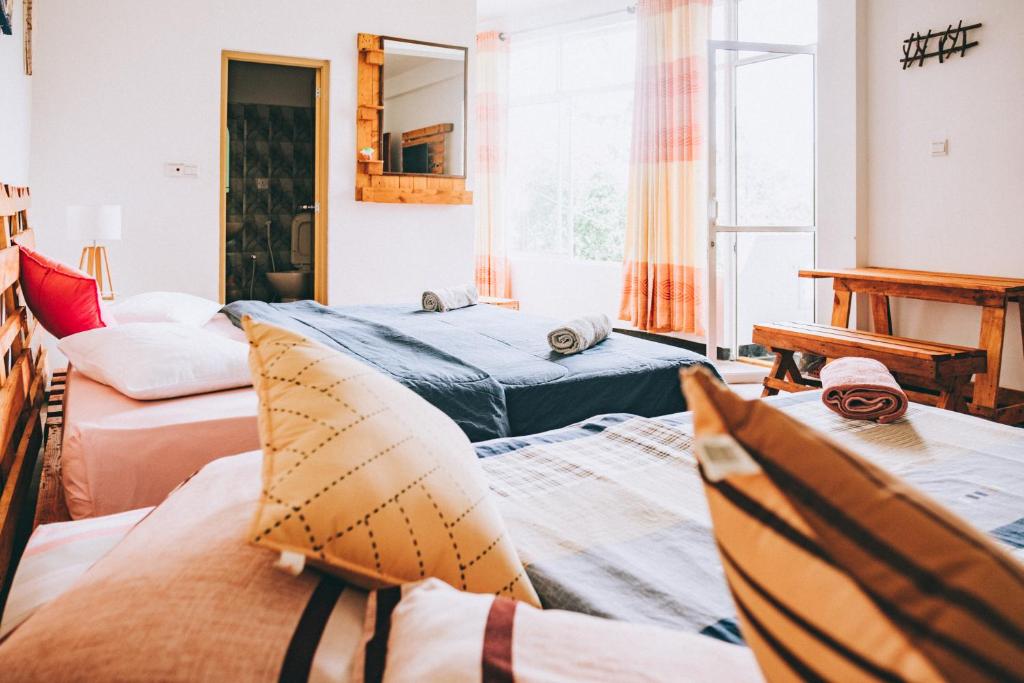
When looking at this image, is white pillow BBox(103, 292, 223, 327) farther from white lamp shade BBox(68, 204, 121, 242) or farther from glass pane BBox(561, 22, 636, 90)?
glass pane BBox(561, 22, 636, 90)

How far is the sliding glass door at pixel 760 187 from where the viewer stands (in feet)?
16.6

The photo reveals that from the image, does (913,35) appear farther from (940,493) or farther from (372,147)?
(940,493)

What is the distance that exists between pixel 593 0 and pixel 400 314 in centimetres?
430

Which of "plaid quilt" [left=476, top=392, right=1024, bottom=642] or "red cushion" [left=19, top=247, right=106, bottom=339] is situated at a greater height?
"red cushion" [left=19, top=247, right=106, bottom=339]

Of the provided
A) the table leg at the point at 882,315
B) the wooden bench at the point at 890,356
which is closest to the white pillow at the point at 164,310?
the wooden bench at the point at 890,356

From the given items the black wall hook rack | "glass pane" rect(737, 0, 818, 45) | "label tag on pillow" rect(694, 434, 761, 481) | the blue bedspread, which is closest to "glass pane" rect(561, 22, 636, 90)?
"glass pane" rect(737, 0, 818, 45)

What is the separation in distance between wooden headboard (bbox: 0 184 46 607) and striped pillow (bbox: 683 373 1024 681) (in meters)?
1.57

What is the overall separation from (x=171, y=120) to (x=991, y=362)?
5.03 metres

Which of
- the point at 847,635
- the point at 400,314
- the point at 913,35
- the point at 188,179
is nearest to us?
the point at 847,635

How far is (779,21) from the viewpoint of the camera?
17.9 ft

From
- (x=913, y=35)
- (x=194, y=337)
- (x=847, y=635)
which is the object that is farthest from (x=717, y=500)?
(x=913, y=35)

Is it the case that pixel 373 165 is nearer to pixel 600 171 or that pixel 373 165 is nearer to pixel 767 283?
pixel 600 171

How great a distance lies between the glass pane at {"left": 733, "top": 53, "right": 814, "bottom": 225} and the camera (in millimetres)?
5066

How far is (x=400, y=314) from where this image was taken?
3.77m
